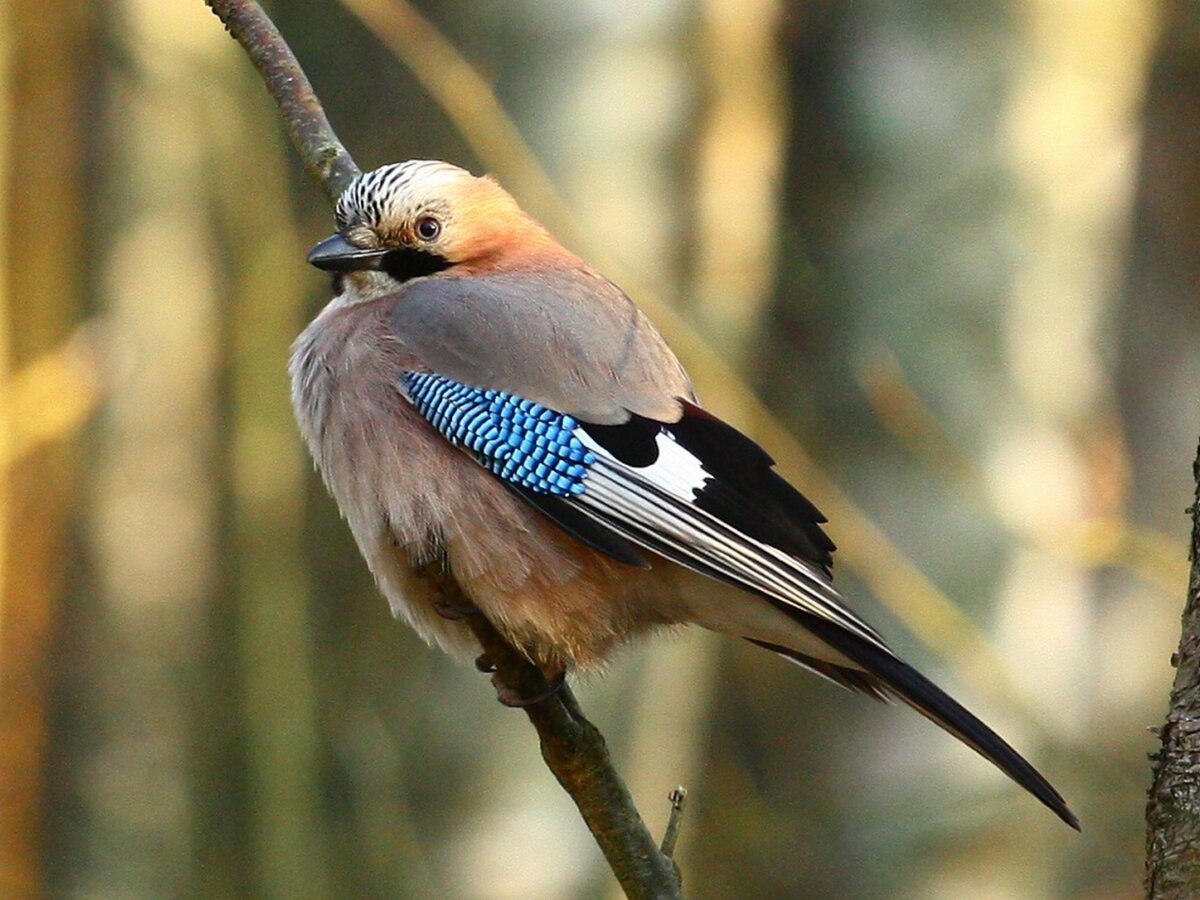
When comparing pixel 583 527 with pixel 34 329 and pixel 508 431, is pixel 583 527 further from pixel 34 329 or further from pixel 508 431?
pixel 34 329

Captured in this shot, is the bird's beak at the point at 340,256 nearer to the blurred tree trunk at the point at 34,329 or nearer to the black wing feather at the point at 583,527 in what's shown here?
the black wing feather at the point at 583,527

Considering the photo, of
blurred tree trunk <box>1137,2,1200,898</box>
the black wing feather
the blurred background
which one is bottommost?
the black wing feather

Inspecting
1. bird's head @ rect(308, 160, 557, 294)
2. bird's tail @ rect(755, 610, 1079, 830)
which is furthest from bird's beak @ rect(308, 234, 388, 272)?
bird's tail @ rect(755, 610, 1079, 830)

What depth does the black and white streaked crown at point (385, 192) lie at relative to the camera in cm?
357

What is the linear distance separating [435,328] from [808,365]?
3.35 meters

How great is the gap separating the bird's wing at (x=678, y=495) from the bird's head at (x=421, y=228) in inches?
15.4

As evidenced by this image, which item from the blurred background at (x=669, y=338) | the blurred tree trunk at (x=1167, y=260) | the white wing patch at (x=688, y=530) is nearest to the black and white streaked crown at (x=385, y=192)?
the white wing patch at (x=688, y=530)

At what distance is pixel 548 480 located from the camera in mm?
3379

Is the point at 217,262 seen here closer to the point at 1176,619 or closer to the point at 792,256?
the point at 792,256

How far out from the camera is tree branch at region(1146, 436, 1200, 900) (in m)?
2.23

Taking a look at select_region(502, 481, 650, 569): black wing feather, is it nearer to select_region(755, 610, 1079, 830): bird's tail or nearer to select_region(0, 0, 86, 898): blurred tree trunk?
select_region(755, 610, 1079, 830): bird's tail

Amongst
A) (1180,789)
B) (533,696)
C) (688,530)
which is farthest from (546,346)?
(1180,789)

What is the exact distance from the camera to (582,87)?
611 centimetres

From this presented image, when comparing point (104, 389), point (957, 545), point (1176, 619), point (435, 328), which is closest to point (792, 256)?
point (957, 545)
